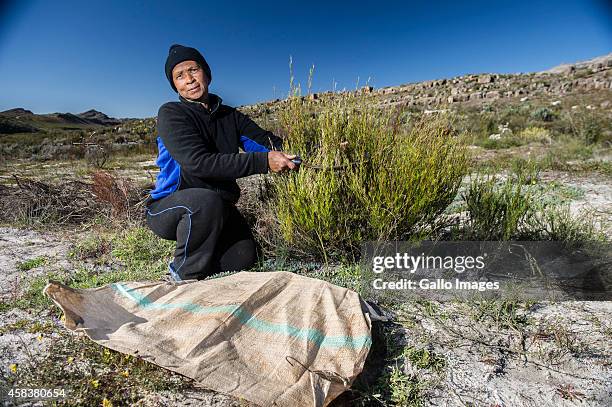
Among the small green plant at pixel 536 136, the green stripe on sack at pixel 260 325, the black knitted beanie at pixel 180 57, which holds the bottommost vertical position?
the green stripe on sack at pixel 260 325

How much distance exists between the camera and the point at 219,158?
2.74 m

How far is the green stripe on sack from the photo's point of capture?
1876mm

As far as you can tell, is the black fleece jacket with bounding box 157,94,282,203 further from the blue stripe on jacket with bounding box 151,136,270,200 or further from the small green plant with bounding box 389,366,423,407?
the small green plant with bounding box 389,366,423,407

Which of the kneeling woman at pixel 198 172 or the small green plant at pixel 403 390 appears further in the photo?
the kneeling woman at pixel 198 172

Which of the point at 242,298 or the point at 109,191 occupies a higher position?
the point at 109,191

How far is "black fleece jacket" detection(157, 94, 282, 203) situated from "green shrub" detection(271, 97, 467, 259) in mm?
358

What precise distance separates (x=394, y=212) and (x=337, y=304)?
A: 919mm

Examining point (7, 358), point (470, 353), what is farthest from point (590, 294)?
point (7, 358)

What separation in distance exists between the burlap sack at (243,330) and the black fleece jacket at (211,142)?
83 centimetres

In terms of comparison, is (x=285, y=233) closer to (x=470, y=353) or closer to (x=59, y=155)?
(x=470, y=353)

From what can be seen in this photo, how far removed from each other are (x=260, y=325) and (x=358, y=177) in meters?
1.35

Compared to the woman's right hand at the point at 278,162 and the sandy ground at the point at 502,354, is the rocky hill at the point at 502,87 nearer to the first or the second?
the woman's right hand at the point at 278,162

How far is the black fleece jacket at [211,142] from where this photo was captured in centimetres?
273

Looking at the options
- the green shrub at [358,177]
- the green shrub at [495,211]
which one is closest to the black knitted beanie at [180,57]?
the green shrub at [358,177]
